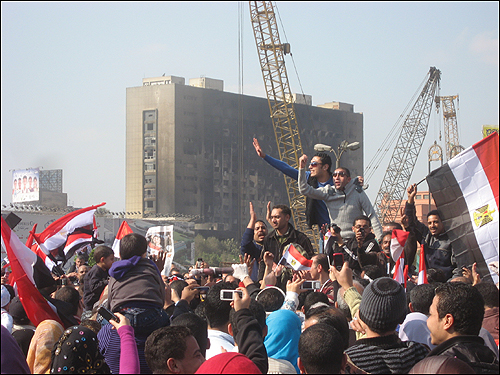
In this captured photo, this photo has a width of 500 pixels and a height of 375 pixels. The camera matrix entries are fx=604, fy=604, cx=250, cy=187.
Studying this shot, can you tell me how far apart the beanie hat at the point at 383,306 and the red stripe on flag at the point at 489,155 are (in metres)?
1.68

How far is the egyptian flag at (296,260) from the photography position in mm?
6301

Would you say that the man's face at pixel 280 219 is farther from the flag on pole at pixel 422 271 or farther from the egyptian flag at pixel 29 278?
the egyptian flag at pixel 29 278

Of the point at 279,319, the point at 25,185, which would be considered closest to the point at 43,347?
the point at 279,319

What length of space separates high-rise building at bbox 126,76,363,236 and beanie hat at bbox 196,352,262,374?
9101 cm

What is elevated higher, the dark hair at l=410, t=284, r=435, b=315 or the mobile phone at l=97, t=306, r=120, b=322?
the mobile phone at l=97, t=306, r=120, b=322

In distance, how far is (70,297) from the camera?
19.5 feet

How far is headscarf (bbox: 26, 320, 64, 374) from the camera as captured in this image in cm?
430

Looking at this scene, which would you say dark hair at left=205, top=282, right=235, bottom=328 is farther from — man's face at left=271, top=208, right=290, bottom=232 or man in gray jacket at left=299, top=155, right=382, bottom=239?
man in gray jacket at left=299, top=155, right=382, bottom=239

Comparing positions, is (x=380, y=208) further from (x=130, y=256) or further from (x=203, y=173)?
(x=130, y=256)

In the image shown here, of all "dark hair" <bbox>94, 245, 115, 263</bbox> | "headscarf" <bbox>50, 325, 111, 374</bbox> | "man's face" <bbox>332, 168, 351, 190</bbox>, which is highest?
"man's face" <bbox>332, 168, 351, 190</bbox>

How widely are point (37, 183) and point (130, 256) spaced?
78575 mm

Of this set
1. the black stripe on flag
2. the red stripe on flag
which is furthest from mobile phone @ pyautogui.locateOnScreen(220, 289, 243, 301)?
the red stripe on flag

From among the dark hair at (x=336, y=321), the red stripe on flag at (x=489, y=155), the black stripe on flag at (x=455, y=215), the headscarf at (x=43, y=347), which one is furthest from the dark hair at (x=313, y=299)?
the headscarf at (x=43, y=347)

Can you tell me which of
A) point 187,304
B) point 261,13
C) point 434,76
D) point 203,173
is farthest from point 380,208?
point 187,304
